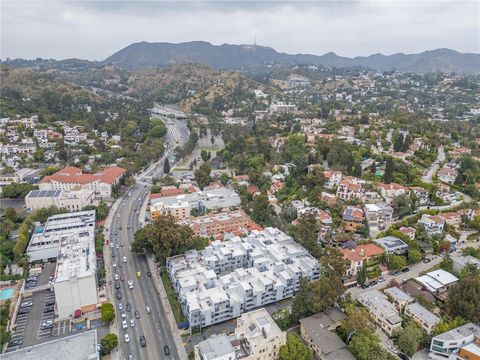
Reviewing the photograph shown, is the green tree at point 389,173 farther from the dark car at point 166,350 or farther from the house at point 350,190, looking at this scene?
the dark car at point 166,350

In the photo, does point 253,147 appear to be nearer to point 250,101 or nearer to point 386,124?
point 386,124

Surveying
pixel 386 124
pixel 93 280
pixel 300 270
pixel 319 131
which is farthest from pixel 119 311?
pixel 386 124

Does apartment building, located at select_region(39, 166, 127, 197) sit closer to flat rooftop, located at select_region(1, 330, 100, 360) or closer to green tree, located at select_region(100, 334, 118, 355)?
flat rooftop, located at select_region(1, 330, 100, 360)

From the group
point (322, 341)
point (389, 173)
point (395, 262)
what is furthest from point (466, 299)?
point (389, 173)

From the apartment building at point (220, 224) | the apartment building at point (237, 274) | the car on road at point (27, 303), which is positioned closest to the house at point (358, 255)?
the apartment building at point (237, 274)

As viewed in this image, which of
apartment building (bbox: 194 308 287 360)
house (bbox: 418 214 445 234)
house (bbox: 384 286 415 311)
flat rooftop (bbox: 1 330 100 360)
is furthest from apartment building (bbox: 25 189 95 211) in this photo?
house (bbox: 418 214 445 234)

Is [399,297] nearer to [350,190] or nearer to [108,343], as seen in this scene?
[350,190]
